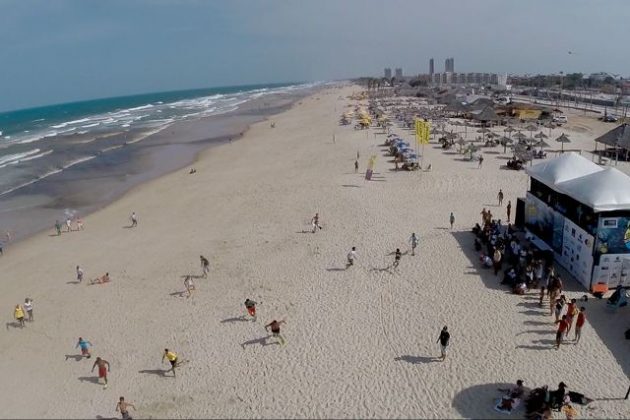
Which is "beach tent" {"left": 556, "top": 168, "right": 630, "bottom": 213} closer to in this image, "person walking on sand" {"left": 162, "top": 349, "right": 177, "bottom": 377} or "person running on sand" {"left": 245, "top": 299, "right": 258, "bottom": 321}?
"person running on sand" {"left": 245, "top": 299, "right": 258, "bottom": 321}

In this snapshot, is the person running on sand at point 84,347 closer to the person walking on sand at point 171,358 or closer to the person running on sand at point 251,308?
the person walking on sand at point 171,358

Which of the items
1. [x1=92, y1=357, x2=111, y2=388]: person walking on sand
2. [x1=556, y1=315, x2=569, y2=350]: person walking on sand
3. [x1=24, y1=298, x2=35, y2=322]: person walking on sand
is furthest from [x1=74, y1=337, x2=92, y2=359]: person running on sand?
[x1=556, y1=315, x2=569, y2=350]: person walking on sand

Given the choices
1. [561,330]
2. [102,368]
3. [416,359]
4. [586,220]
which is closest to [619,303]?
[586,220]

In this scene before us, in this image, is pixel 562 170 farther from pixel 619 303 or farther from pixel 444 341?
pixel 444 341

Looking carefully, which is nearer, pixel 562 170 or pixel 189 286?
pixel 562 170

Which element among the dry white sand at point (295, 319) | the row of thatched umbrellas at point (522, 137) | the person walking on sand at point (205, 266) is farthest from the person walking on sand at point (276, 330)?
the row of thatched umbrellas at point (522, 137)

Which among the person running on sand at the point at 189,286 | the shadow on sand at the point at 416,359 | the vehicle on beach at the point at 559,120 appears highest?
the vehicle on beach at the point at 559,120

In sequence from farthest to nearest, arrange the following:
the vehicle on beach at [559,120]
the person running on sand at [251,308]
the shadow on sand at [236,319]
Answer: the vehicle on beach at [559,120] < the shadow on sand at [236,319] < the person running on sand at [251,308]
